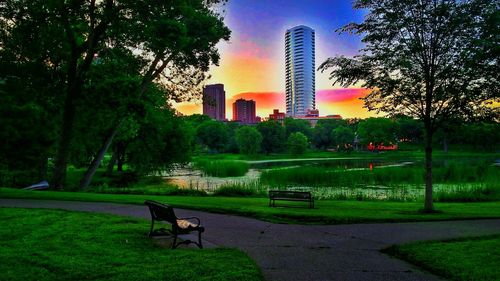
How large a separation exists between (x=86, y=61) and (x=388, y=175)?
21956 millimetres

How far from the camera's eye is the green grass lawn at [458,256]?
6613 millimetres

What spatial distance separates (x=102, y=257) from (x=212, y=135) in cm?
12468

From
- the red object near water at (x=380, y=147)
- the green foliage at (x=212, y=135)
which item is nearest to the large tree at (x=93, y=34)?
the green foliage at (x=212, y=135)

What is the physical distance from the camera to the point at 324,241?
9492mm

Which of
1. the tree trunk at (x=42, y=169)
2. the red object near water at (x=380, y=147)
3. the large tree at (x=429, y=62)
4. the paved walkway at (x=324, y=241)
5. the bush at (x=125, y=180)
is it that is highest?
the large tree at (x=429, y=62)

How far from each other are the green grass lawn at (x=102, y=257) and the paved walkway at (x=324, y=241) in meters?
0.84

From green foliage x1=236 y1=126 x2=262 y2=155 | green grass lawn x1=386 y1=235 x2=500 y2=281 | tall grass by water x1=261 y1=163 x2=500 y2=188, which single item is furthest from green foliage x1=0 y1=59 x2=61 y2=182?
green foliage x1=236 y1=126 x2=262 y2=155

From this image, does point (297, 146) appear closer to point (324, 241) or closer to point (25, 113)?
point (25, 113)

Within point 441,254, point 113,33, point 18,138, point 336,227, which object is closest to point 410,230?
point 336,227

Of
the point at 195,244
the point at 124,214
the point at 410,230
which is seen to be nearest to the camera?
the point at 195,244

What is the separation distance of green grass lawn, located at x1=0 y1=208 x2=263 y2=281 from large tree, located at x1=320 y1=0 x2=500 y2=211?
9956 mm

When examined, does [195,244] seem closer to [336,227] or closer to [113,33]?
[336,227]

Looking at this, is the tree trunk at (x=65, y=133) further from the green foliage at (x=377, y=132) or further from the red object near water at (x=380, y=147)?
the red object near water at (x=380, y=147)

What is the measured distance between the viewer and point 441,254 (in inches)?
309
